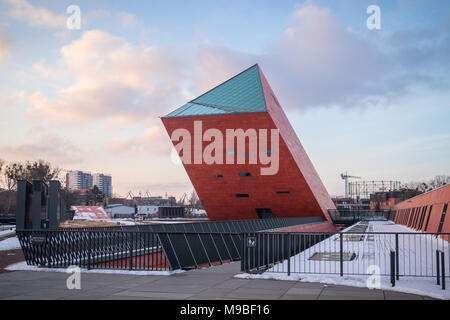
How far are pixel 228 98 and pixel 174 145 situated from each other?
19.1 feet

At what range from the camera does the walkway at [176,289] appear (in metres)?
8.38

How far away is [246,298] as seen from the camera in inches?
321

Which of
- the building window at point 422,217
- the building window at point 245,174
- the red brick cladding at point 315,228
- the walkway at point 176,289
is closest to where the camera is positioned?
the walkway at point 176,289

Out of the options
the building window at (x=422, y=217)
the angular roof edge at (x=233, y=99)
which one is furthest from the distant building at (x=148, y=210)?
the building window at (x=422, y=217)

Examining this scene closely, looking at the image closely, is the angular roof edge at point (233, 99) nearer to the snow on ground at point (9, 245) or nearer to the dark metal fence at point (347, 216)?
the snow on ground at point (9, 245)

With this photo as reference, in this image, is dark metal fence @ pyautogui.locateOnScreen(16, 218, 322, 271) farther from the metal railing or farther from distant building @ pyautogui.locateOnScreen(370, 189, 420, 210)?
distant building @ pyautogui.locateOnScreen(370, 189, 420, 210)

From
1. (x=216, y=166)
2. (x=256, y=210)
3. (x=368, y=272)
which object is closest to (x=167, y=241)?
(x=368, y=272)

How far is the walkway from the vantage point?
838 cm

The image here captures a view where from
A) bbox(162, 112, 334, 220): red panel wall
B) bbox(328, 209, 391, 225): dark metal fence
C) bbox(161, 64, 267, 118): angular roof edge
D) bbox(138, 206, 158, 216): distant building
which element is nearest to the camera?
bbox(161, 64, 267, 118): angular roof edge

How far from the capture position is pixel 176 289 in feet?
29.8

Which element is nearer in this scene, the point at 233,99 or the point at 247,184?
the point at 233,99

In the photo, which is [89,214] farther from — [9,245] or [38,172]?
[9,245]

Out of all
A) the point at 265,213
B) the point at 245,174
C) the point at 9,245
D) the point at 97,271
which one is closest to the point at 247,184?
the point at 245,174

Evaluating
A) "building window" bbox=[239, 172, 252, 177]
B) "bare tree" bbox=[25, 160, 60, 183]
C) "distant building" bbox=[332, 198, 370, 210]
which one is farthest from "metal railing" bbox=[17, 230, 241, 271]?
"distant building" bbox=[332, 198, 370, 210]
